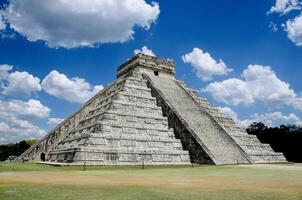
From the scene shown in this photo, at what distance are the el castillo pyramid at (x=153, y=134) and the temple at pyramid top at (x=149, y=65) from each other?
4.80 ft

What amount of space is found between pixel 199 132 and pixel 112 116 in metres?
6.48

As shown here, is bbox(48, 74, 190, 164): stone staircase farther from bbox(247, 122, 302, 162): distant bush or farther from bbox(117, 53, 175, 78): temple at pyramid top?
bbox(247, 122, 302, 162): distant bush

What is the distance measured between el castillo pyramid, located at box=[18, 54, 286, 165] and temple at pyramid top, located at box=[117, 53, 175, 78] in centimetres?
146

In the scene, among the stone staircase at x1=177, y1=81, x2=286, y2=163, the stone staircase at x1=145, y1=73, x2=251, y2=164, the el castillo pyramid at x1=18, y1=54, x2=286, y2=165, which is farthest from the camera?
the stone staircase at x1=177, y1=81, x2=286, y2=163

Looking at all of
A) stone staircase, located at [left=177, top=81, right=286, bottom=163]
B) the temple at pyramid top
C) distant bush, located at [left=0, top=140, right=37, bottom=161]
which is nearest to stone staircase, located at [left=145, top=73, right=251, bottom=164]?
stone staircase, located at [left=177, top=81, right=286, bottom=163]

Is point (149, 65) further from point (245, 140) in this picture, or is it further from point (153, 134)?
point (153, 134)

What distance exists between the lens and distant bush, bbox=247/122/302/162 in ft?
117

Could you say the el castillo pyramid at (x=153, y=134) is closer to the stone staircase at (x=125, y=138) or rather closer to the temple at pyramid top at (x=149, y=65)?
the stone staircase at (x=125, y=138)

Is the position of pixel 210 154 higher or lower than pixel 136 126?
lower

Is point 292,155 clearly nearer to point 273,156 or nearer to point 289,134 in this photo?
point 289,134

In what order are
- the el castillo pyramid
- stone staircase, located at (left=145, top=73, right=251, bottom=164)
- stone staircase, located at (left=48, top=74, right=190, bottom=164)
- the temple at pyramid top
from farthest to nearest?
the temple at pyramid top < stone staircase, located at (left=145, top=73, right=251, bottom=164) < the el castillo pyramid < stone staircase, located at (left=48, top=74, right=190, bottom=164)

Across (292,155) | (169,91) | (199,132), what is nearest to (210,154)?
(199,132)

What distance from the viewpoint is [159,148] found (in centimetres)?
2133

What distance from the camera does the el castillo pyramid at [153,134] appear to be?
19.7m
